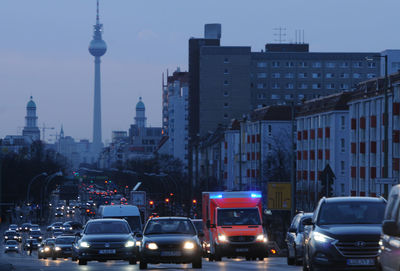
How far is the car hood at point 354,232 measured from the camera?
1891 centimetres

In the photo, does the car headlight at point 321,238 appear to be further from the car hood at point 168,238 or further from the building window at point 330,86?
the building window at point 330,86

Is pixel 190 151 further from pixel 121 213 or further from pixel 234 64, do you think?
pixel 121 213

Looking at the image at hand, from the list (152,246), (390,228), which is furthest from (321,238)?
(152,246)

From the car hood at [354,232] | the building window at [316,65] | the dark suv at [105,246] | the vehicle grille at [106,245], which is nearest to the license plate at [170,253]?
the dark suv at [105,246]

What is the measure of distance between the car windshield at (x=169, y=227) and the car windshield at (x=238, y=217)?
658cm

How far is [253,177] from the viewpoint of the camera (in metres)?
117

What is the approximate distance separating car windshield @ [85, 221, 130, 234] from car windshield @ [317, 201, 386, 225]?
11013 millimetres

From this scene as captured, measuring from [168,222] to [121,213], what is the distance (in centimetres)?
1654

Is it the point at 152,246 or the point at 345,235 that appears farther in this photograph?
the point at 152,246

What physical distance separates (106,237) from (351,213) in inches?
430

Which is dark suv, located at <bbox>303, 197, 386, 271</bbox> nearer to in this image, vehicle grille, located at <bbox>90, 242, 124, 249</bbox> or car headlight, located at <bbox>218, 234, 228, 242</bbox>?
vehicle grille, located at <bbox>90, 242, 124, 249</bbox>

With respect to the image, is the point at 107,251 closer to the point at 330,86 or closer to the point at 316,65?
the point at 316,65

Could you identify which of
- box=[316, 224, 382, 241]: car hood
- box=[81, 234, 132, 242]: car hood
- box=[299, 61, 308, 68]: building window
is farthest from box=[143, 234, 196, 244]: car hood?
box=[299, 61, 308, 68]: building window

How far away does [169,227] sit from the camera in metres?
29.4
